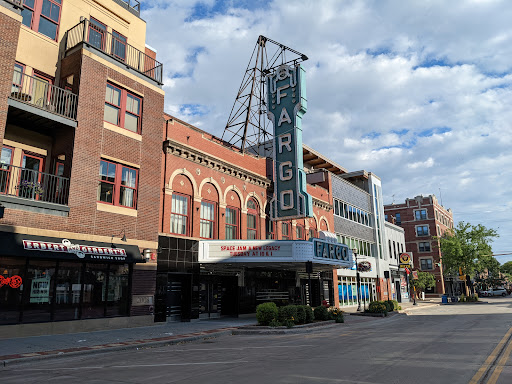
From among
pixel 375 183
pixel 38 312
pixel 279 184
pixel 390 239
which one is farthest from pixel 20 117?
pixel 390 239

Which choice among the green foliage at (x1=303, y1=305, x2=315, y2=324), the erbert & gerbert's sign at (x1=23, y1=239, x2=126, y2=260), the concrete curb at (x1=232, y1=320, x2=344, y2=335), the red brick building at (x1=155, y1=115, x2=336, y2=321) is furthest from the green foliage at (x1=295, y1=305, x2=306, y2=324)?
the erbert & gerbert's sign at (x1=23, y1=239, x2=126, y2=260)

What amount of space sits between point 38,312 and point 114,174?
6.70 m

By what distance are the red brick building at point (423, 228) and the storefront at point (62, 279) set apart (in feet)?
217

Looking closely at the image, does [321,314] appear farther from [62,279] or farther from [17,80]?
[17,80]

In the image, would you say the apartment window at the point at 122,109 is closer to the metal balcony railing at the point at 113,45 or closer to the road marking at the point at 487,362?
the metal balcony railing at the point at 113,45

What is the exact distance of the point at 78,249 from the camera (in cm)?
1571

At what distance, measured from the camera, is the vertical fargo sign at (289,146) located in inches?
1116

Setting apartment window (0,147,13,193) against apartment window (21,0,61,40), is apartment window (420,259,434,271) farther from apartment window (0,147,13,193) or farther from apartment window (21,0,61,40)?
apartment window (0,147,13,193)

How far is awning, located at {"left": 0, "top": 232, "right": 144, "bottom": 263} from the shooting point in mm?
13875

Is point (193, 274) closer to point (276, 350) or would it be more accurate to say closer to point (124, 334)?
point (124, 334)

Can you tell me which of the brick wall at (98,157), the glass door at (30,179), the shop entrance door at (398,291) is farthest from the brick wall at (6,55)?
the shop entrance door at (398,291)

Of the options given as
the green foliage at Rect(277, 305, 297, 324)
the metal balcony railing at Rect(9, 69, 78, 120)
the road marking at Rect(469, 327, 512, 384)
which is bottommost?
the road marking at Rect(469, 327, 512, 384)

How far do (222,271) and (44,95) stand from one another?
13936 millimetres

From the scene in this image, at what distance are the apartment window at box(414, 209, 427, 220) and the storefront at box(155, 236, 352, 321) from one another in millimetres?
56625
